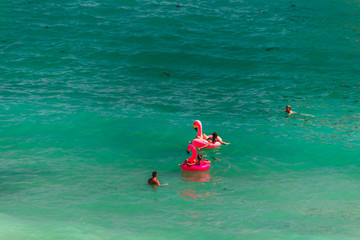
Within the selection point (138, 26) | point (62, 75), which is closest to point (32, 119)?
point (62, 75)

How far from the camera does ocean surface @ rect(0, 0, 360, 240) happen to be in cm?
1725

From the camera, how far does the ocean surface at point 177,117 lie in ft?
56.6

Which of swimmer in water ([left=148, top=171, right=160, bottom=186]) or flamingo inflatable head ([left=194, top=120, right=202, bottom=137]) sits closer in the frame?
swimmer in water ([left=148, top=171, right=160, bottom=186])

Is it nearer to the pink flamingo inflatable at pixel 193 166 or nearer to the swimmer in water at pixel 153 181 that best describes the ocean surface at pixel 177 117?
the swimmer in water at pixel 153 181

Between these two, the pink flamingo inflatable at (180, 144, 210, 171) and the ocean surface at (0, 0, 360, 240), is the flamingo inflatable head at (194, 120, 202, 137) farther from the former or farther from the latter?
the pink flamingo inflatable at (180, 144, 210, 171)

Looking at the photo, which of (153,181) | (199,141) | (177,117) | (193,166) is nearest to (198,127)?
(199,141)

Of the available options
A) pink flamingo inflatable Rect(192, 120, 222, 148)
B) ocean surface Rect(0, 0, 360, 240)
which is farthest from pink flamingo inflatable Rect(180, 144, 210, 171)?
pink flamingo inflatable Rect(192, 120, 222, 148)

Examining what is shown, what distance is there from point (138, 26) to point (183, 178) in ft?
81.6

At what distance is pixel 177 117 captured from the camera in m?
28.9

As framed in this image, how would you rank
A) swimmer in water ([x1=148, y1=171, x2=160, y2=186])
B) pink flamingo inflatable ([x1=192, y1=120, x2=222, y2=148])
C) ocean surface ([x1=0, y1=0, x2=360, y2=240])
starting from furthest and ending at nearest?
pink flamingo inflatable ([x1=192, y1=120, x2=222, y2=148]), swimmer in water ([x1=148, y1=171, x2=160, y2=186]), ocean surface ([x1=0, y1=0, x2=360, y2=240])

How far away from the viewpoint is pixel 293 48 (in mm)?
39875

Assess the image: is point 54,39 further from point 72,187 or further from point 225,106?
point 72,187

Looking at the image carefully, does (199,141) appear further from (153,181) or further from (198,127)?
(153,181)

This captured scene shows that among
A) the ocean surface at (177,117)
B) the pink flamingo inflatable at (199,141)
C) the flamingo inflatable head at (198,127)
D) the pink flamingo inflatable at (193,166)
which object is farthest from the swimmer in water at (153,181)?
the flamingo inflatable head at (198,127)
